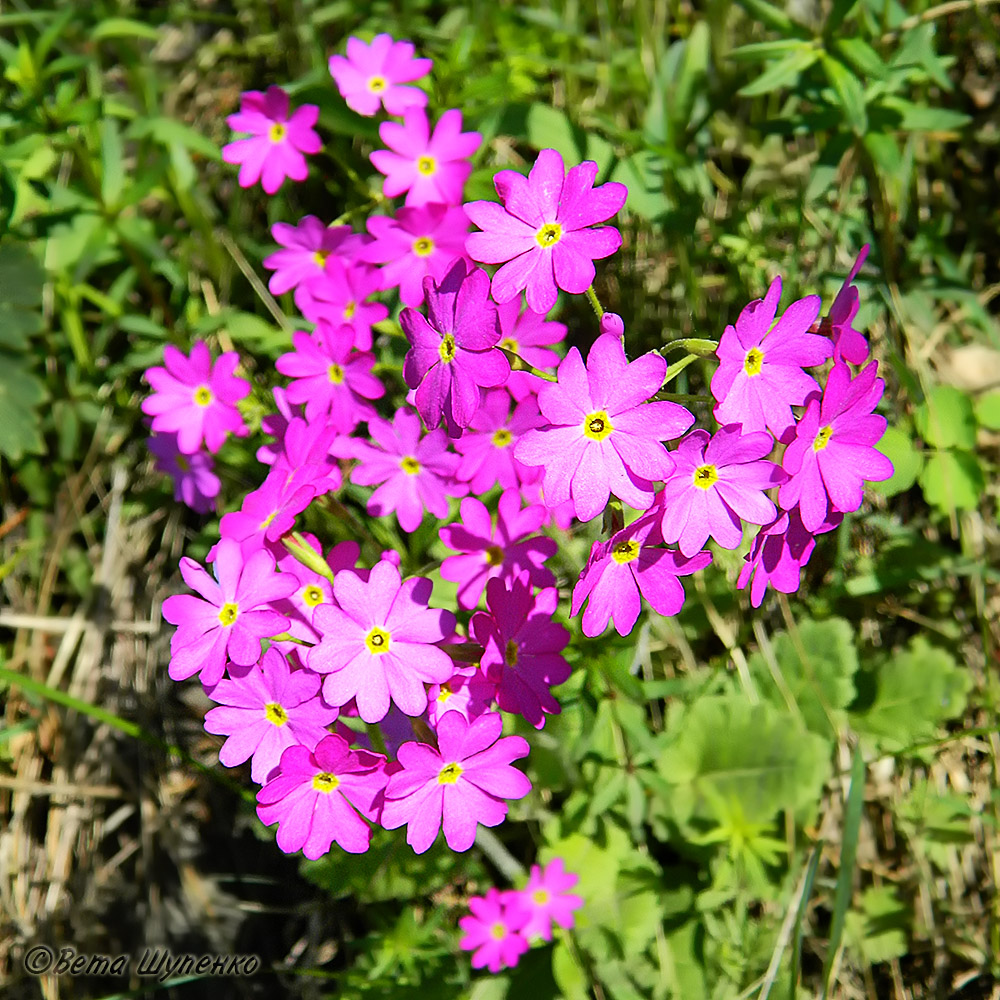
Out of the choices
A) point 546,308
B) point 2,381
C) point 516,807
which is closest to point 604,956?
point 516,807

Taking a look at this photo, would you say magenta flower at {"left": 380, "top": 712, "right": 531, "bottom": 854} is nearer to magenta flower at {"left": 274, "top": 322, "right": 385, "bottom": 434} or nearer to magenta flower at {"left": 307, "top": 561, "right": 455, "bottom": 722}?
magenta flower at {"left": 307, "top": 561, "right": 455, "bottom": 722}

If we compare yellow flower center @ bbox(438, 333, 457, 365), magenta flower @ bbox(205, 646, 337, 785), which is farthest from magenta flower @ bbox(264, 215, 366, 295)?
magenta flower @ bbox(205, 646, 337, 785)

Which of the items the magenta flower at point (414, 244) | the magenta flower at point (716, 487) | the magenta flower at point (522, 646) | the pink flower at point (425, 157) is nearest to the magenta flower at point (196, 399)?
the magenta flower at point (414, 244)

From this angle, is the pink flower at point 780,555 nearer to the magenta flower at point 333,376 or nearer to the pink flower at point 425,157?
the magenta flower at point 333,376

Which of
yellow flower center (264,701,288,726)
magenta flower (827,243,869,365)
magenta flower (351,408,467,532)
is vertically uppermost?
magenta flower (827,243,869,365)

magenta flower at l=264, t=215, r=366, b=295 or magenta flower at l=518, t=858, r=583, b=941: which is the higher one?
magenta flower at l=264, t=215, r=366, b=295

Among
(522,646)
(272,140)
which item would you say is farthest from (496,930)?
(272,140)
